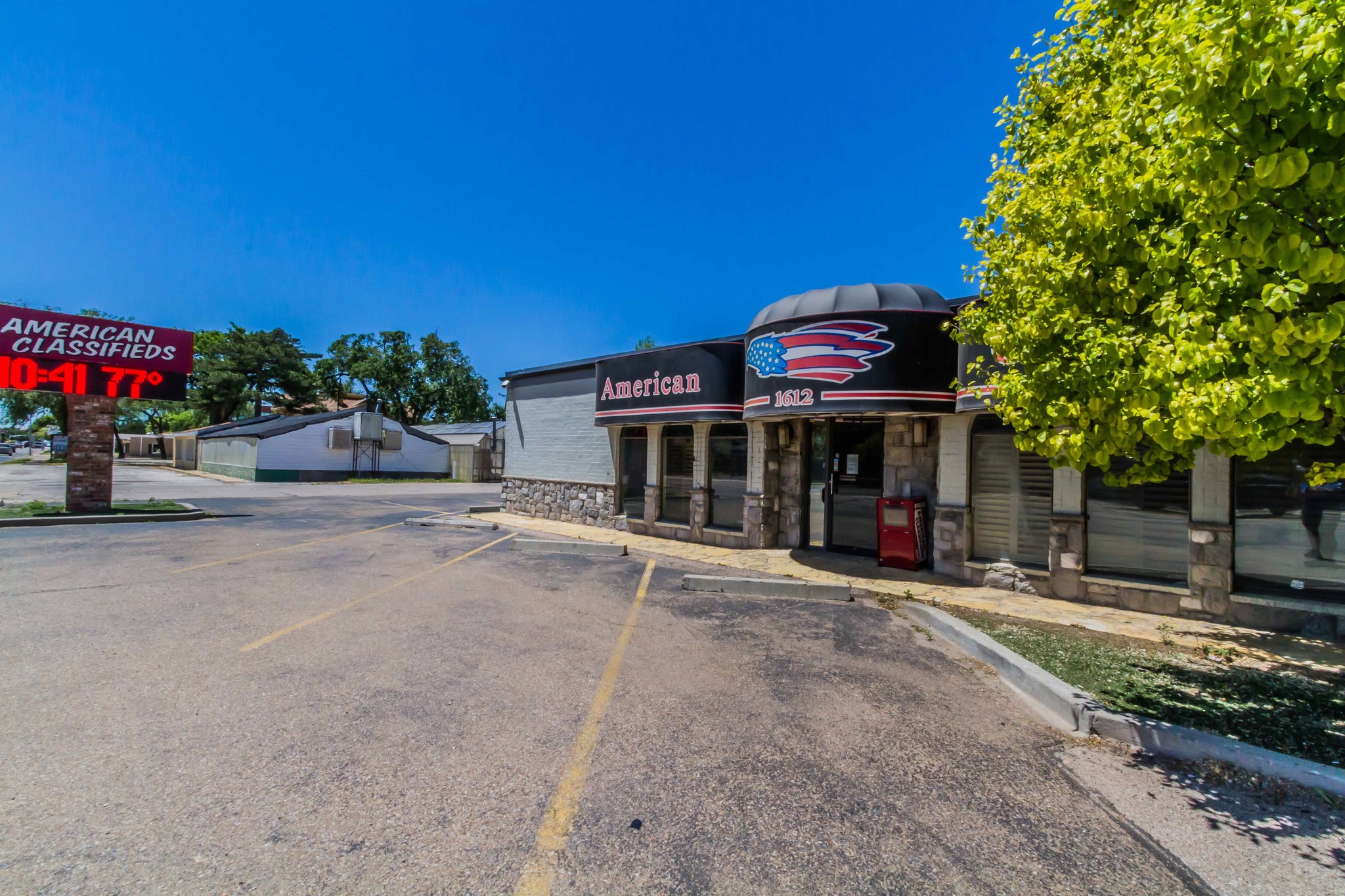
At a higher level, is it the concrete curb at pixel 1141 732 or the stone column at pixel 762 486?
the stone column at pixel 762 486

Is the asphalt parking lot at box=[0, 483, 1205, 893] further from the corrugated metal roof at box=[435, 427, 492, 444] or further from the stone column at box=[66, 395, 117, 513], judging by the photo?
the corrugated metal roof at box=[435, 427, 492, 444]

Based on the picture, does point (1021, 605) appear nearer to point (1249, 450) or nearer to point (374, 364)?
point (1249, 450)

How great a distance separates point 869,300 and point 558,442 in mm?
9994

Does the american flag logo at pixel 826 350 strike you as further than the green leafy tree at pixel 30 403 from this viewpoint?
No

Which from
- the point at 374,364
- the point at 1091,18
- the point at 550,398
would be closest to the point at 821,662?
the point at 1091,18

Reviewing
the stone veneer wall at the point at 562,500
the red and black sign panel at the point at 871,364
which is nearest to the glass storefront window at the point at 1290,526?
the red and black sign panel at the point at 871,364

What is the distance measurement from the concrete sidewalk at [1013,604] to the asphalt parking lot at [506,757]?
1704 millimetres

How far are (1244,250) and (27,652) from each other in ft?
31.3

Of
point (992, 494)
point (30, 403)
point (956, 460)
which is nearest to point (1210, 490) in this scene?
point (992, 494)

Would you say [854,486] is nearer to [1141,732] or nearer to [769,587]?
[769,587]

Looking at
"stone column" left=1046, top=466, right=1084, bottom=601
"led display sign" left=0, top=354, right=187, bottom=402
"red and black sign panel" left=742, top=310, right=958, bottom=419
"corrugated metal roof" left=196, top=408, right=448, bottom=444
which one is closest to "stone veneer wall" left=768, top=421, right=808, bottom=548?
"red and black sign panel" left=742, top=310, right=958, bottom=419

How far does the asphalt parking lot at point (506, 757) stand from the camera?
2805 millimetres

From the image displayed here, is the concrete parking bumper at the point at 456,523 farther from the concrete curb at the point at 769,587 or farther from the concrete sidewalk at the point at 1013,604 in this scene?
the concrete curb at the point at 769,587

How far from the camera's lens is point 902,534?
10062 millimetres
